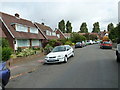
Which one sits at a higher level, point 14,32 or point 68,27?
point 68,27

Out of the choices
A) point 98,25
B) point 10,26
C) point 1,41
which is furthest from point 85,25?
point 1,41

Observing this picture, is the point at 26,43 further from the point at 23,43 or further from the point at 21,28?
the point at 21,28

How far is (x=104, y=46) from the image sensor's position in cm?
2531

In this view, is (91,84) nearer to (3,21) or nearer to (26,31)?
(3,21)

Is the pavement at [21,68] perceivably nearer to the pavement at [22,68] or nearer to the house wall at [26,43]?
the pavement at [22,68]

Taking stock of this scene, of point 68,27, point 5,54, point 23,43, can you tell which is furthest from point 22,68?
point 68,27

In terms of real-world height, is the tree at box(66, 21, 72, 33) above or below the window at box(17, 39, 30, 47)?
above

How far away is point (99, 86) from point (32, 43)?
24.3 metres

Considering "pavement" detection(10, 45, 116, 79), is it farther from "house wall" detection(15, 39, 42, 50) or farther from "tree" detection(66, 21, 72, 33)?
"tree" detection(66, 21, 72, 33)

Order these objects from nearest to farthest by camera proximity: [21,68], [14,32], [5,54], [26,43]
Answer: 1. [21,68]
2. [5,54]
3. [14,32]
4. [26,43]

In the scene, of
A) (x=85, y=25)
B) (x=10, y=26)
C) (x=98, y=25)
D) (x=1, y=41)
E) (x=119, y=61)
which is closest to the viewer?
(x=119, y=61)

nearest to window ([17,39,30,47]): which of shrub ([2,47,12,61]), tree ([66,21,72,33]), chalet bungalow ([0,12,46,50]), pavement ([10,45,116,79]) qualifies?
chalet bungalow ([0,12,46,50])

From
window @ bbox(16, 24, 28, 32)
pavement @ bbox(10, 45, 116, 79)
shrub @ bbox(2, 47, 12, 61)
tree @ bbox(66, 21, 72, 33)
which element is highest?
tree @ bbox(66, 21, 72, 33)

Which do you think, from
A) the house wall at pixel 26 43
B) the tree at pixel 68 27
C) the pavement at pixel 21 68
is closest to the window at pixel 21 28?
the house wall at pixel 26 43
